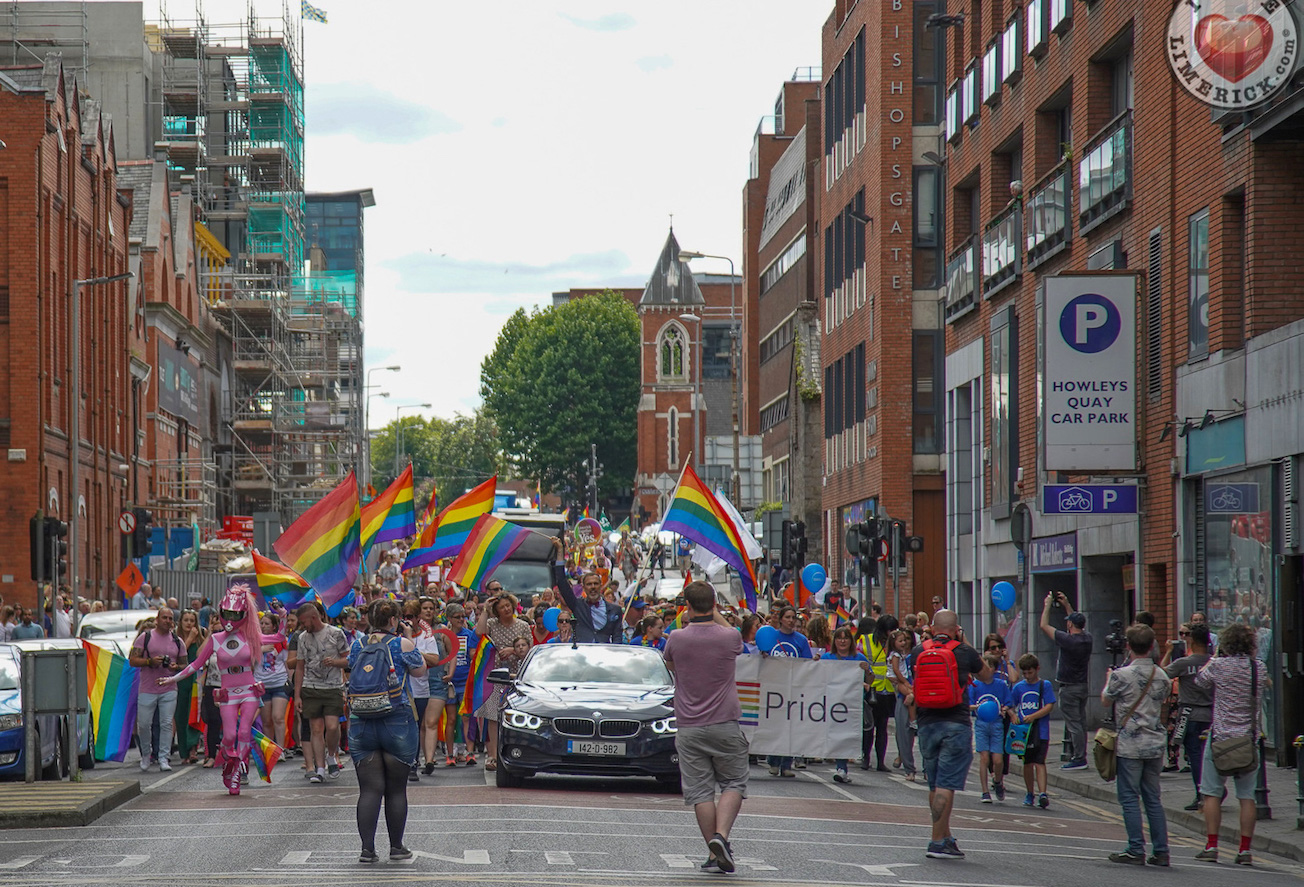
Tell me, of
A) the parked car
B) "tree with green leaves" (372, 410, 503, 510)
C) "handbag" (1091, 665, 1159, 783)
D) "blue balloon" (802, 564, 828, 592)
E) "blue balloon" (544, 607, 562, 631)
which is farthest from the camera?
"tree with green leaves" (372, 410, 503, 510)

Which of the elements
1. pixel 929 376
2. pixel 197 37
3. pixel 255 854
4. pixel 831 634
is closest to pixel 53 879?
pixel 255 854

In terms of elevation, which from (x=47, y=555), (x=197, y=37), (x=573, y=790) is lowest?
(x=573, y=790)

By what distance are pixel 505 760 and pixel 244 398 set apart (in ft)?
198

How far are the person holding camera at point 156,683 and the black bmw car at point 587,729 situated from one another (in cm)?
540

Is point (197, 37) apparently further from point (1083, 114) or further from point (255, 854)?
point (255, 854)

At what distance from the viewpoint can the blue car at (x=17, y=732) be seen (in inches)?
716

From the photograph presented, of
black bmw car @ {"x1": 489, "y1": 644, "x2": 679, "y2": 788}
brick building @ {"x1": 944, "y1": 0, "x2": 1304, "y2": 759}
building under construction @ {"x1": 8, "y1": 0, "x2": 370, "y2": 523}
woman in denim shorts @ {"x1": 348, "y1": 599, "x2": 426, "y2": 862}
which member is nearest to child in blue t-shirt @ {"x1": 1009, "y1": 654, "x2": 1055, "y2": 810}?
black bmw car @ {"x1": 489, "y1": 644, "x2": 679, "y2": 788}

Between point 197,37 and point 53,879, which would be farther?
point 197,37

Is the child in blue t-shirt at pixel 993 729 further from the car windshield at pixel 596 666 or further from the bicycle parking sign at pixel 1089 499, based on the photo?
the bicycle parking sign at pixel 1089 499

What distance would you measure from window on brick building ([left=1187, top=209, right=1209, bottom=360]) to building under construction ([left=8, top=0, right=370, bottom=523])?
46.8m

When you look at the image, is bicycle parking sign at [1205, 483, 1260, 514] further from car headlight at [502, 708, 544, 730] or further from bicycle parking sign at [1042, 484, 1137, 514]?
car headlight at [502, 708, 544, 730]

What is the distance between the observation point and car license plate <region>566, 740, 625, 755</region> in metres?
16.8

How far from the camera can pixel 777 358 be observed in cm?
7806

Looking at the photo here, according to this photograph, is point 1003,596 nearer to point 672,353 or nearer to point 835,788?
point 835,788
